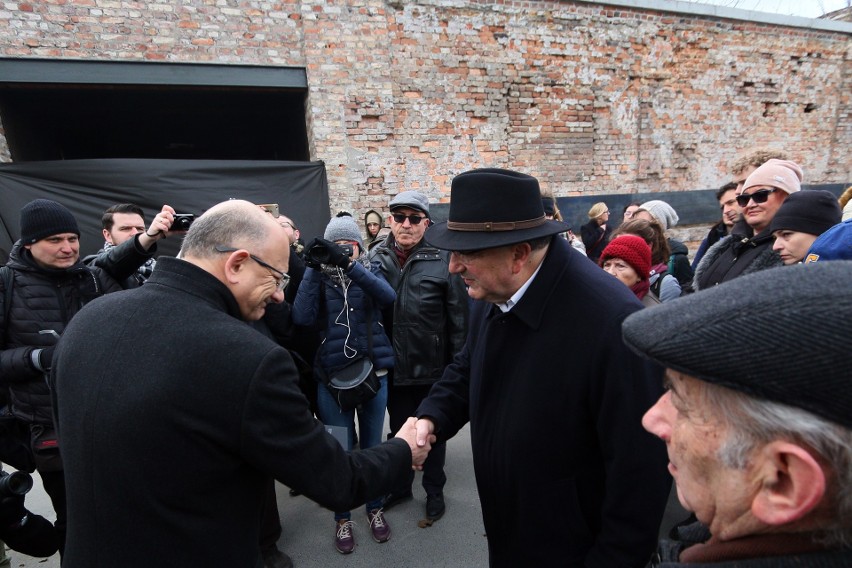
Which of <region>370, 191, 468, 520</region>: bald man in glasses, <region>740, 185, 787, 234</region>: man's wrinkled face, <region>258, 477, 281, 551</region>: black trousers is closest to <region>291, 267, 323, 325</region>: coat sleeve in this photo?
<region>370, 191, 468, 520</region>: bald man in glasses

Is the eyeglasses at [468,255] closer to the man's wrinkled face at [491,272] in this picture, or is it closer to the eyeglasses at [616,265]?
the man's wrinkled face at [491,272]

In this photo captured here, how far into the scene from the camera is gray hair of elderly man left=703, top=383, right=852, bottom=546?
56 centimetres

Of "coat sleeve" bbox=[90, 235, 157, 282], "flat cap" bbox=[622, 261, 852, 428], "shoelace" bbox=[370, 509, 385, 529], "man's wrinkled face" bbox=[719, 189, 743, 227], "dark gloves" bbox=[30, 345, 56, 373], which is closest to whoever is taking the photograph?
"flat cap" bbox=[622, 261, 852, 428]

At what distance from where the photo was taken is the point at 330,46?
5668mm

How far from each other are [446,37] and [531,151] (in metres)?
2.14

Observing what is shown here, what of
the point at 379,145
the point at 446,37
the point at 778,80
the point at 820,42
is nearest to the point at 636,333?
the point at 379,145

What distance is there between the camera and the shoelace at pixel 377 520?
2848mm

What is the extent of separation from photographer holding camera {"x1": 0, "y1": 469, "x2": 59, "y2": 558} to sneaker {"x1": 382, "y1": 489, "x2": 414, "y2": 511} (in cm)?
187

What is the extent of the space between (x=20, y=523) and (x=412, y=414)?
2179 millimetres

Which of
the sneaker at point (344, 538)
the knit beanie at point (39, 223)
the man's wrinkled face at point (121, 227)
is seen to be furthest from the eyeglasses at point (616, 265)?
the man's wrinkled face at point (121, 227)

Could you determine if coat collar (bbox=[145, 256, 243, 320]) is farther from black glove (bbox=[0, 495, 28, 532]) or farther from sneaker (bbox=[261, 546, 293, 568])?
sneaker (bbox=[261, 546, 293, 568])

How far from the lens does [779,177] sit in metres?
2.79

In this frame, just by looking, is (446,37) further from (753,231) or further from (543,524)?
(543,524)

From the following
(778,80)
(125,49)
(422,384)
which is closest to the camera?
(422,384)
